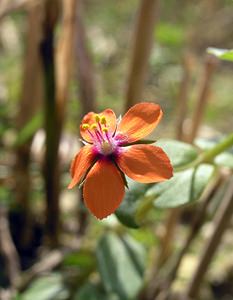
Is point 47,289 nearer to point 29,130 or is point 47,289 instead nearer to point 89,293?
point 89,293

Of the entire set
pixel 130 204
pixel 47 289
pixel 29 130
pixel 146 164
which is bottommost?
pixel 47 289

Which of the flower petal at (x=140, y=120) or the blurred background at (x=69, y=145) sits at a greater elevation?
the flower petal at (x=140, y=120)

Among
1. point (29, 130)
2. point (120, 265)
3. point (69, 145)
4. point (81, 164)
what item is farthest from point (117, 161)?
point (69, 145)

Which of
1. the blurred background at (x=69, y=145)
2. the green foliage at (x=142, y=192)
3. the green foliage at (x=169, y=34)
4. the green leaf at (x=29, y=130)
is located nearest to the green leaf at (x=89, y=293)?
the blurred background at (x=69, y=145)

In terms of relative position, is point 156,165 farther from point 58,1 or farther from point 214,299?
point 214,299

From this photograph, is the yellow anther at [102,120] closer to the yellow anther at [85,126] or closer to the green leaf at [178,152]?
the yellow anther at [85,126]

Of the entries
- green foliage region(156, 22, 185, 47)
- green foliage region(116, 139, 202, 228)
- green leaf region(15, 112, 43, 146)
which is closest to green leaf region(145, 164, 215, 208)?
green foliage region(116, 139, 202, 228)
